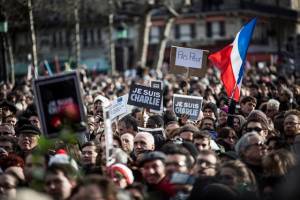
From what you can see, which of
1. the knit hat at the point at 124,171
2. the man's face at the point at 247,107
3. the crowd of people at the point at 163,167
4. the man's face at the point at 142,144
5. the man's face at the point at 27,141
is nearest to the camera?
the crowd of people at the point at 163,167

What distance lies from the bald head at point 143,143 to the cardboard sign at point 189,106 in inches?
126

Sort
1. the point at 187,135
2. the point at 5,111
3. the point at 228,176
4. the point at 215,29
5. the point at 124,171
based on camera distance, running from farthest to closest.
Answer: the point at 215,29
the point at 5,111
the point at 187,135
the point at 124,171
the point at 228,176

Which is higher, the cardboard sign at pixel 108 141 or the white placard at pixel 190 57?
the cardboard sign at pixel 108 141

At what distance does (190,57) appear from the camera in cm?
1440

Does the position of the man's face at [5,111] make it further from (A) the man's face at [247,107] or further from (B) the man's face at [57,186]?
(B) the man's face at [57,186]

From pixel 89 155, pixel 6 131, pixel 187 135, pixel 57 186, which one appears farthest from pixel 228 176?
pixel 6 131

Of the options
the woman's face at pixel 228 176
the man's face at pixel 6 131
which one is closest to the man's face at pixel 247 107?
the man's face at pixel 6 131

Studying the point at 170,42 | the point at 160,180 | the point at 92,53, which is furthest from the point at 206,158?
Answer: the point at 92,53

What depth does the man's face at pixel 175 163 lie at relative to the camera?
704 cm

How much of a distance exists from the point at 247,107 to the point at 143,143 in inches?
166

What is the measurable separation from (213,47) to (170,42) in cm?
351

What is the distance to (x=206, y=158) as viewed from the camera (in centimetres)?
724

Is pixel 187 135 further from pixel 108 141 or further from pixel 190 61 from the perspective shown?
pixel 190 61

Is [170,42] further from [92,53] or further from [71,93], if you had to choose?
[71,93]
